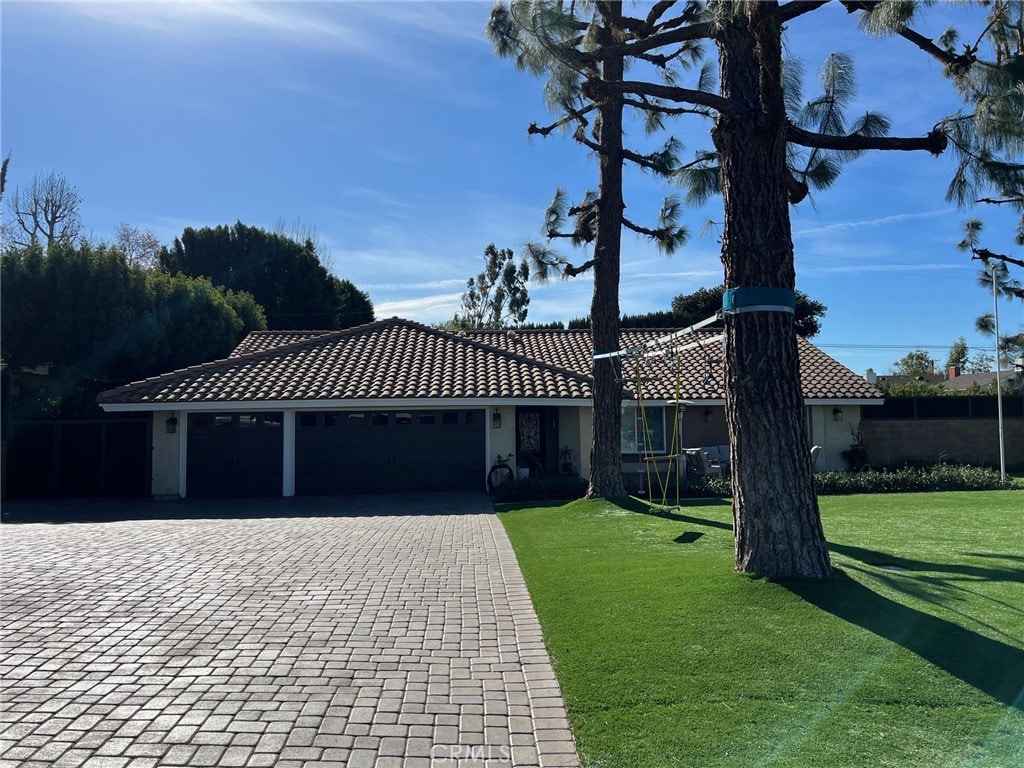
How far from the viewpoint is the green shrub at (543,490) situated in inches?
660

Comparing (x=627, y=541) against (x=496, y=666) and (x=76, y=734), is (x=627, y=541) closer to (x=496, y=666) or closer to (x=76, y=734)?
(x=496, y=666)

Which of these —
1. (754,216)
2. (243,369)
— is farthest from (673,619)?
(243,369)

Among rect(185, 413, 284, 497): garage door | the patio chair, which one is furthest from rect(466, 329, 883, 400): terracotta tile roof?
rect(185, 413, 284, 497): garage door

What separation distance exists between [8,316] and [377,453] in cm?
1085

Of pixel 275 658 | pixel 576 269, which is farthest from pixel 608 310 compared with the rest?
pixel 275 658

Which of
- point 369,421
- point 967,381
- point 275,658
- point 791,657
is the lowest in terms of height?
point 275,658

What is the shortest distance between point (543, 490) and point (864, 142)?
35.6 ft

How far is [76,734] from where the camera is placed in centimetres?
441

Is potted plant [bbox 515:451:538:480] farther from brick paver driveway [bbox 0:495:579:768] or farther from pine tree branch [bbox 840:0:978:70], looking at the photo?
pine tree branch [bbox 840:0:978:70]

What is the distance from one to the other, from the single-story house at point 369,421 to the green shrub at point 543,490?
6.75 ft

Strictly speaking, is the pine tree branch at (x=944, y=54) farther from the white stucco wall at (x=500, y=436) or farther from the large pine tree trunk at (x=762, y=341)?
the white stucco wall at (x=500, y=436)

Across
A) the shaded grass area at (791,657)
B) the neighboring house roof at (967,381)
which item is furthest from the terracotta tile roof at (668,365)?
the neighboring house roof at (967,381)

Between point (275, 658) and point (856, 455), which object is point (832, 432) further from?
point (275, 658)

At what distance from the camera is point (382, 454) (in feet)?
61.7
